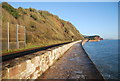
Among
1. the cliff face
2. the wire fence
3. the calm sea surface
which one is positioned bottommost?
the calm sea surface

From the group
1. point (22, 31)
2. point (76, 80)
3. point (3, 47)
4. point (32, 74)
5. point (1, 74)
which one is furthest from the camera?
point (22, 31)

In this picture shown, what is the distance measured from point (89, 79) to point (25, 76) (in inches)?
100

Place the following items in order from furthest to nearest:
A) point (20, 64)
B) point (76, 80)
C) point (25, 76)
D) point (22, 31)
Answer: point (22, 31) → point (76, 80) → point (25, 76) → point (20, 64)

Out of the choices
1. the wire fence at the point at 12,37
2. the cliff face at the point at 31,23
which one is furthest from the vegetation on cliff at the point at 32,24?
the wire fence at the point at 12,37

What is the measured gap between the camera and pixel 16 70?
9.04 feet

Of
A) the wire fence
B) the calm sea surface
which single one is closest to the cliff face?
the wire fence

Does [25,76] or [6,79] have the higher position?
[6,79]

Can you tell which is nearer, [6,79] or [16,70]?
[6,79]

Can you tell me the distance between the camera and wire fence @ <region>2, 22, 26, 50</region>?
10.7m

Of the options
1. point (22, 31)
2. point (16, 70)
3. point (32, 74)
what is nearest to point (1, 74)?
point (16, 70)

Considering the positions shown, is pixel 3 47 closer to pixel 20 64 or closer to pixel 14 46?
pixel 14 46

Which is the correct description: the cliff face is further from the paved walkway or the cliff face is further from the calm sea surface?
the calm sea surface

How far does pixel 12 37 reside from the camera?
458 inches

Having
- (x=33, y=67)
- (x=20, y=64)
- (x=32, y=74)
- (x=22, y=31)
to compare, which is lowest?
(x=32, y=74)
